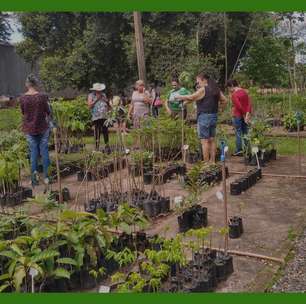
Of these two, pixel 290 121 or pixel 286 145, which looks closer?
pixel 286 145

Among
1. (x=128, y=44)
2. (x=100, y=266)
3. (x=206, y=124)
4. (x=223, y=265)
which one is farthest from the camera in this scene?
(x=128, y=44)

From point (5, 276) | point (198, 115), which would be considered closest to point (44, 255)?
point (5, 276)

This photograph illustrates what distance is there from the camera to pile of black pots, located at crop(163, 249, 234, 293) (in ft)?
10.9

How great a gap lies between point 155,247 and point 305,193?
104 inches

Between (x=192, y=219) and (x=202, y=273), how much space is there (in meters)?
1.38

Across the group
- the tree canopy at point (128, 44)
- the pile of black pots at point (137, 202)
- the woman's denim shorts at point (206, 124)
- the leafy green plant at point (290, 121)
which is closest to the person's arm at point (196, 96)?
the woman's denim shorts at point (206, 124)

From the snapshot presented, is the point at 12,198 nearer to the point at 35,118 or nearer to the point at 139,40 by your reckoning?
the point at 35,118

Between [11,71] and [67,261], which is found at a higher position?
[11,71]

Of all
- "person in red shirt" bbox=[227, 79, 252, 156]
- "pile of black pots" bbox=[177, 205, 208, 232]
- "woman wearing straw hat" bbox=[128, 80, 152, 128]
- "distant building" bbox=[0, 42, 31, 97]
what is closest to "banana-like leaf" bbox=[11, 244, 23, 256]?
"pile of black pots" bbox=[177, 205, 208, 232]

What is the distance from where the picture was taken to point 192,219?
190 inches

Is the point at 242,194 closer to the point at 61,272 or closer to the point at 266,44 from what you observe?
the point at 61,272

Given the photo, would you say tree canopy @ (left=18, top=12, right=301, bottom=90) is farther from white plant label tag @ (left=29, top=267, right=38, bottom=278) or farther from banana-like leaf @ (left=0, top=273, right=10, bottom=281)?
white plant label tag @ (left=29, top=267, right=38, bottom=278)

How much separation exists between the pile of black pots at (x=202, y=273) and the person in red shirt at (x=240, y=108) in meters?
4.35

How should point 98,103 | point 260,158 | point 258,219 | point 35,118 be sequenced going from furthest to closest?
point 98,103
point 260,158
point 35,118
point 258,219
